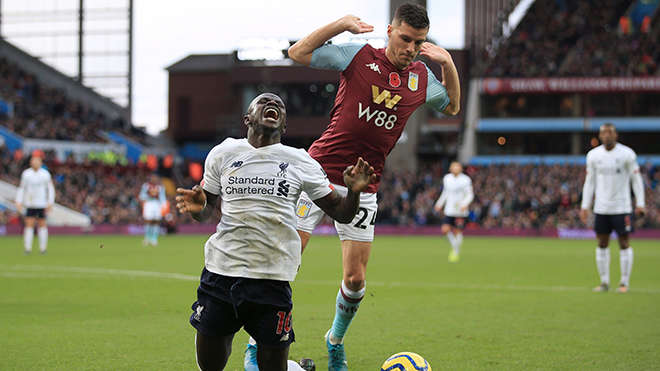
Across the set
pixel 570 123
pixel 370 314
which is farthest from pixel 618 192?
pixel 570 123

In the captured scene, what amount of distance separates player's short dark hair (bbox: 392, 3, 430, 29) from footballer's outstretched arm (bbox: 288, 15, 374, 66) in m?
0.32

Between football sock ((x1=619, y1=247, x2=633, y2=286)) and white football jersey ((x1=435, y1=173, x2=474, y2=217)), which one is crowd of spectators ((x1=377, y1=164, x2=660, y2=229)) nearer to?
white football jersey ((x1=435, y1=173, x2=474, y2=217))

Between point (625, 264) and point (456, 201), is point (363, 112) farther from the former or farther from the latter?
point (456, 201)

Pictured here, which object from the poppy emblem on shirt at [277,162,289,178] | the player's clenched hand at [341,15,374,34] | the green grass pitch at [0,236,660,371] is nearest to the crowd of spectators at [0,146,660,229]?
the green grass pitch at [0,236,660,371]

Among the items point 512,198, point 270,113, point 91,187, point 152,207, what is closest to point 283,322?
point 270,113

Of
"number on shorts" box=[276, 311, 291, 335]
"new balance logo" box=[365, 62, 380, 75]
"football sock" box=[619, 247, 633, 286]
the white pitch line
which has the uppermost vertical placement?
"new balance logo" box=[365, 62, 380, 75]

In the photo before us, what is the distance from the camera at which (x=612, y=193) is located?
12.4 metres

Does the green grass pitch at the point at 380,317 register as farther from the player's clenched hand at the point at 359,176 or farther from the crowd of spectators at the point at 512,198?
the crowd of spectators at the point at 512,198

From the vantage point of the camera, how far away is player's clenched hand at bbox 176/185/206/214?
4.41 metres

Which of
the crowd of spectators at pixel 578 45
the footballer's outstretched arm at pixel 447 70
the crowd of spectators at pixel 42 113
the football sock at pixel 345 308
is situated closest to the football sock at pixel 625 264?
the footballer's outstretched arm at pixel 447 70

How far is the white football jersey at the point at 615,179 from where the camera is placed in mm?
12352

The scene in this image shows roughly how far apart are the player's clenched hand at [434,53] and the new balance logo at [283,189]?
208cm

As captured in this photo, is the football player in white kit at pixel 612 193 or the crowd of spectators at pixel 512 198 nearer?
the football player in white kit at pixel 612 193

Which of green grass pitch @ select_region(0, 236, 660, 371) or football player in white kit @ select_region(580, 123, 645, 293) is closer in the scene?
green grass pitch @ select_region(0, 236, 660, 371)
